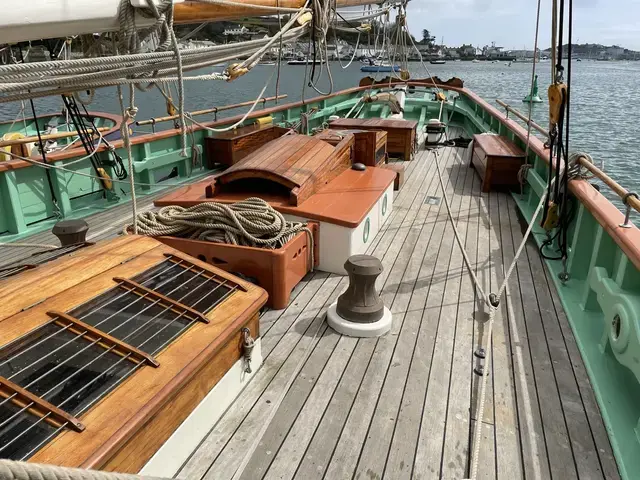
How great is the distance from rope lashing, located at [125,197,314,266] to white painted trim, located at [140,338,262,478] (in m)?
0.84

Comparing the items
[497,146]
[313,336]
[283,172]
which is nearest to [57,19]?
[313,336]

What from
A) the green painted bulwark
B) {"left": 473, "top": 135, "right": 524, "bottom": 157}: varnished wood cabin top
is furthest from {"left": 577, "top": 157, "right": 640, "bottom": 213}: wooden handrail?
{"left": 473, "top": 135, "right": 524, "bottom": 157}: varnished wood cabin top

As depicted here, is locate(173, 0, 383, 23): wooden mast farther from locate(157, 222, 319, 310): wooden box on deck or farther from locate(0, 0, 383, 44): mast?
locate(157, 222, 319, 310): wooden box on deck

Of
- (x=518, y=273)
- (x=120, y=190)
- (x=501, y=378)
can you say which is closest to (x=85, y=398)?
(x=501, y=378)

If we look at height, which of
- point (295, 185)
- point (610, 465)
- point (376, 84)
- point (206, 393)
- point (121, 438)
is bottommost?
point (610, 465)

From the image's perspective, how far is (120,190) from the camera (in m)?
5.20

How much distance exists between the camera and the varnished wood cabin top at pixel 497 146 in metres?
5.72

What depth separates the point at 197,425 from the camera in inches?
76.9

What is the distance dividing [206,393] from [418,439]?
36.7 inches

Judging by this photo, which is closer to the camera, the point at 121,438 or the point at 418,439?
the point at 121,438

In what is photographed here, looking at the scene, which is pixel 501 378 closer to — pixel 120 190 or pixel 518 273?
pixel 518 273

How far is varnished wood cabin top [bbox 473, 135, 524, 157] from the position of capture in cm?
572

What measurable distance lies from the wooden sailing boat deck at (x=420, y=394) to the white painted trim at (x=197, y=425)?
0.05 meters

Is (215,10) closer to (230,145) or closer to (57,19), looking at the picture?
(57,19)
